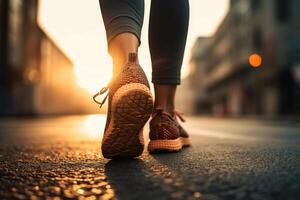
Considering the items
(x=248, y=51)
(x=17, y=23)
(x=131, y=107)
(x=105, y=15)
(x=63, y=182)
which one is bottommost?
(x=63, y=182)

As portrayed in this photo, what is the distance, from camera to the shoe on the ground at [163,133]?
1831 millimetres

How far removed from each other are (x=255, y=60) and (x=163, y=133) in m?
29.2

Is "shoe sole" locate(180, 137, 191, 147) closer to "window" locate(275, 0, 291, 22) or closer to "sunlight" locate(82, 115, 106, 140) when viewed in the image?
"sunlight" locate(82, 115, 106, 140)

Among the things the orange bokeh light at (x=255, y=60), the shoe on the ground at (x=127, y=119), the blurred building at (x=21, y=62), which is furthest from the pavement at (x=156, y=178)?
the orange bokeh light at (x=255, y=60)

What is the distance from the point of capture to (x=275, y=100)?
27.5 meters

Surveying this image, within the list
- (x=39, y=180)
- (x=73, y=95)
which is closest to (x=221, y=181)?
(x=39, y=180)

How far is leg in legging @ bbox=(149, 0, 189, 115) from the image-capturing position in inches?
77.7

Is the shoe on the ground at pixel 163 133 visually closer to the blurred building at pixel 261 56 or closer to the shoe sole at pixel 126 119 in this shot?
the shoe sole at pixel 126 119

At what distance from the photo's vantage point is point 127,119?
4.88 feet

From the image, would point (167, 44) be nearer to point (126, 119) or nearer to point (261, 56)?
point (126, 119)

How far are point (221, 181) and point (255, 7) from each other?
31123mm

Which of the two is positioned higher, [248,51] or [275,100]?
[248,51]

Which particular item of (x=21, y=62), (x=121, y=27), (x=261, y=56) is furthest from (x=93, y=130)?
(x=21, y=62)

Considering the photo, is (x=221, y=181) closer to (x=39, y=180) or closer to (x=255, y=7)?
(x=39, y=180)
